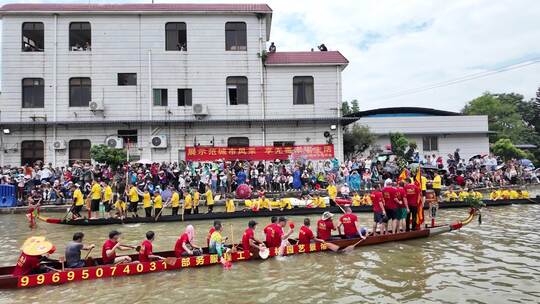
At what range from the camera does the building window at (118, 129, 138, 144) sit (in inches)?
1041

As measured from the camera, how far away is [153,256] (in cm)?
1076

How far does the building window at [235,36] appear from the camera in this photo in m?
28.0

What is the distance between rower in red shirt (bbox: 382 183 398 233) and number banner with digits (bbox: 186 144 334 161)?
1146 cm

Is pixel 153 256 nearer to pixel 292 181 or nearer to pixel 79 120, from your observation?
pixel 292 181

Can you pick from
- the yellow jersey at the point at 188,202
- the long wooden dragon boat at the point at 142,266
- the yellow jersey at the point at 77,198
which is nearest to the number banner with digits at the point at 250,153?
the yellow jersey at the point at 188,202

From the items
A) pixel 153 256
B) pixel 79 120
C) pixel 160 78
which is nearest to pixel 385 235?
pixel 153 256

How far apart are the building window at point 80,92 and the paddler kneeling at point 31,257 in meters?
19.0

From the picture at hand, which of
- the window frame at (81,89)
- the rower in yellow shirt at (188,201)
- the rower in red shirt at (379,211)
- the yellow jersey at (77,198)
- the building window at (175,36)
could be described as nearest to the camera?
the rower in red shirt at (379,211)

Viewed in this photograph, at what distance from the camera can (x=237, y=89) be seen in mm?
27672

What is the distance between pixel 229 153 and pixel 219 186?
88.0 inches

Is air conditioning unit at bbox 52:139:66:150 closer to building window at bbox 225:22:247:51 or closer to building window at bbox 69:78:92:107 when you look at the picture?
building window at bbox 69:78:92:107

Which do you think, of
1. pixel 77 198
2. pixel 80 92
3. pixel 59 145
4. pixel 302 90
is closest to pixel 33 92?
pixel 80 92

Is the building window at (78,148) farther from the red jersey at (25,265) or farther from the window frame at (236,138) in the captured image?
the red jersey at (25,265)

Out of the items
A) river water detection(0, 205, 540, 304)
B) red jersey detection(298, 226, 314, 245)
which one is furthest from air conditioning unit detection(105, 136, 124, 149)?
red jersey detection(298, 226, 314, 245)
